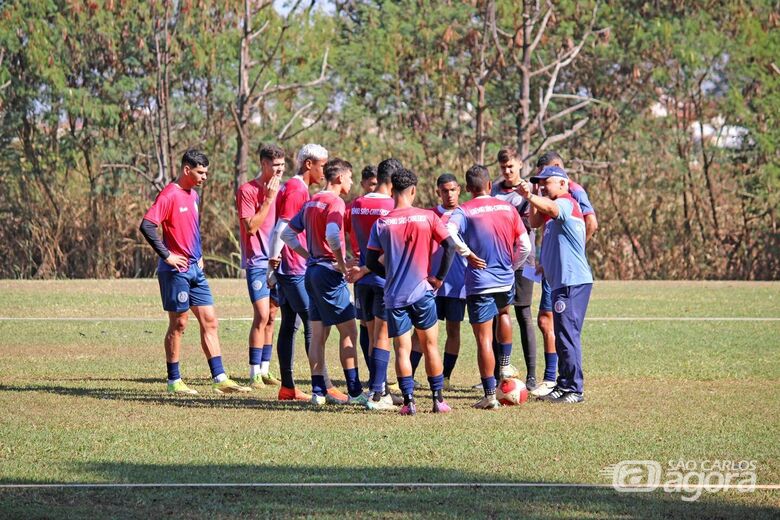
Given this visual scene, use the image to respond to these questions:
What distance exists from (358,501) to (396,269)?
323cm

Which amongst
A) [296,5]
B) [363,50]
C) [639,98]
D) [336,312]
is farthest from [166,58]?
[336,312]

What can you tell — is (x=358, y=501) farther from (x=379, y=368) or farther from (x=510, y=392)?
(x=510, y=392)

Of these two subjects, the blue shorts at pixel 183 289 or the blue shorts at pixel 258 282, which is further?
the blue shorts at pixel 258 282

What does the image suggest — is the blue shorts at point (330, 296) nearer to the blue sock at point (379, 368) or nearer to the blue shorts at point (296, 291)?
the blue sock at point (379, 368)

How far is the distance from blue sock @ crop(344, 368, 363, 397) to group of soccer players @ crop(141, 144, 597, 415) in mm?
12

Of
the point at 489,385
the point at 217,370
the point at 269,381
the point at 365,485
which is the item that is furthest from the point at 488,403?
the point at 365,485

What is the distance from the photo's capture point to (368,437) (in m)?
9.11

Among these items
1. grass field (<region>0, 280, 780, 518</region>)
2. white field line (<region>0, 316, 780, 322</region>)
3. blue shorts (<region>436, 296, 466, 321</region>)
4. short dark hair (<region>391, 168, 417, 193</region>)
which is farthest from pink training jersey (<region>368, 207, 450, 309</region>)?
white field line (<region>0, 316, 780, 322</region>)

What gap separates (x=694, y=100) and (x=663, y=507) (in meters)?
22.6

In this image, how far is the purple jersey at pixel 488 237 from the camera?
10.7 meters

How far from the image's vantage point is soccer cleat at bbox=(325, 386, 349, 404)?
10.9 metres

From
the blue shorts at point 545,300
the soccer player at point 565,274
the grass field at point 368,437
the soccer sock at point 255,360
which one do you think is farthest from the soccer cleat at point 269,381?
the soccer player at point 565,274

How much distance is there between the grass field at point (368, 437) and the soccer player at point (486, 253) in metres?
0.53

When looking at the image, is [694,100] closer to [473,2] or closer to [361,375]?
[473,2]
